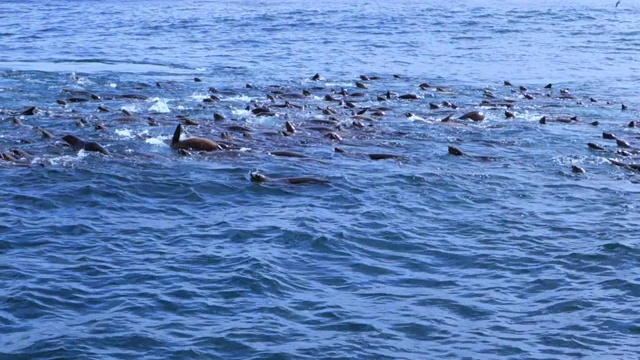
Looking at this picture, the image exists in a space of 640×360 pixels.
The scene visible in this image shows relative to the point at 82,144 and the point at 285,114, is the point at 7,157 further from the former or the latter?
the point at 285,114

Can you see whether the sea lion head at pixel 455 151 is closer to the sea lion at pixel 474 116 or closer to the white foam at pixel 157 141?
the sea lion at pixel 474 116

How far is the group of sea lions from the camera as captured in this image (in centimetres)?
2150

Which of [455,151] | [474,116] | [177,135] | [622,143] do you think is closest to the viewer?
[177,135]

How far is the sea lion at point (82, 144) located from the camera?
2065 centimetres

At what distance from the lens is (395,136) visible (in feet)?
77.0

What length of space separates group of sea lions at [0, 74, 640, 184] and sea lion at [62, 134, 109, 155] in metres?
0.02

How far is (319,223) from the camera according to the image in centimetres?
1653

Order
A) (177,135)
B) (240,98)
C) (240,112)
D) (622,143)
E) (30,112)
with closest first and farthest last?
(177,135)
(622,143)
(30,112)
(240,112)
(240,98)

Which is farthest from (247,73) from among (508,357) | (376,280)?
(508,357)

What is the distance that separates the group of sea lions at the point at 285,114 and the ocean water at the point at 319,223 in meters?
0.12

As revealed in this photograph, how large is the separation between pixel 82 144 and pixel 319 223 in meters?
6.64

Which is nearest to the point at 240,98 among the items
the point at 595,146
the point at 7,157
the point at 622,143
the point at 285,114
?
the point at 285,114

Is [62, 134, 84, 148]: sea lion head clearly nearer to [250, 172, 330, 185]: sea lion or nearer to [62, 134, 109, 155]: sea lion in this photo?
[62, 134, 109, 155]: sea lion

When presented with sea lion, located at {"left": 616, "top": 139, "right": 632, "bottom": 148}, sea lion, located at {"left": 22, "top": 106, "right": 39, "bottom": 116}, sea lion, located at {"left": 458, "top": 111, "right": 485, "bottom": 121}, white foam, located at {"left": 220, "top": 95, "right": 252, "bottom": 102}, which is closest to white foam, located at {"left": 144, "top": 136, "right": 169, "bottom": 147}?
sea lion, located at {"left": 22, "top": 106, "right": 39, "bottom": 116}
